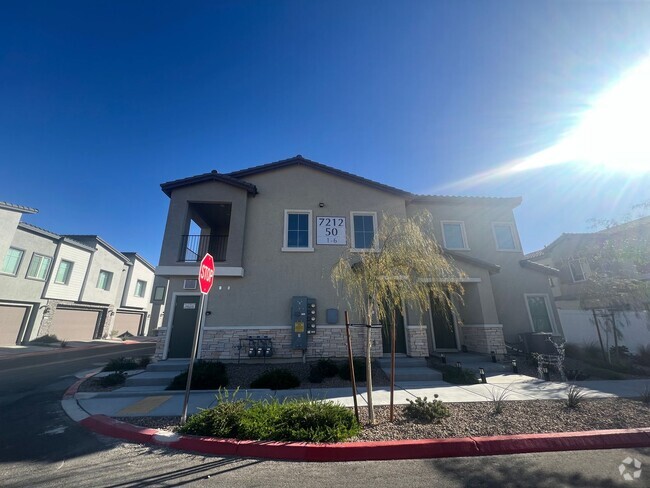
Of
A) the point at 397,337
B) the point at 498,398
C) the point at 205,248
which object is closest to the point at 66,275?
the point at 205,248

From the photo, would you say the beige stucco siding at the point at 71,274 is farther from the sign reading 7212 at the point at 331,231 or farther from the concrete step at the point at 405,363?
the concrete step at the point at 405,363

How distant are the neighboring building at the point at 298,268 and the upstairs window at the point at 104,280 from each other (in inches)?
707

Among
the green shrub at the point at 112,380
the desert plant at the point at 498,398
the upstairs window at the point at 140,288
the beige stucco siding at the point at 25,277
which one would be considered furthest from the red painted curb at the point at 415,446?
the upstairs window at the point at 140,288

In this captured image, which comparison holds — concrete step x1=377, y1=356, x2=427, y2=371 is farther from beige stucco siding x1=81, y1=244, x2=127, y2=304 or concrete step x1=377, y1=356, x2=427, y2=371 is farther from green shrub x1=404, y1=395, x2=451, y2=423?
beige stucco siding x1=81, y1=244, x2=127, y2=304

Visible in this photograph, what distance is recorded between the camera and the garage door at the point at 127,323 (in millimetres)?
25842

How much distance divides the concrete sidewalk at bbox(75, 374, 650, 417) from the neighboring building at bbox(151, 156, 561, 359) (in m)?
2.37

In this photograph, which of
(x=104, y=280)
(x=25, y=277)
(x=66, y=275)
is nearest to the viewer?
(x=25, y=277)

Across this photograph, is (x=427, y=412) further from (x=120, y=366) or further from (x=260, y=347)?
(x=120, y=366)

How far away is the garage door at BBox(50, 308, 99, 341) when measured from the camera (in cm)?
1966

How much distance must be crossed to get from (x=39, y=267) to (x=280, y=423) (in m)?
24.1

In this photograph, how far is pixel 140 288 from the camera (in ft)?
96.8

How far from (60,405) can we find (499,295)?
1577 centimetres

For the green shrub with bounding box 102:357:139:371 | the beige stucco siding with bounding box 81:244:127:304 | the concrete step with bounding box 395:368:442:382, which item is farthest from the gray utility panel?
the beige stucco siding with bounding box 81:244:127:304

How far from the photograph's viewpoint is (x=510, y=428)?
444 cm
